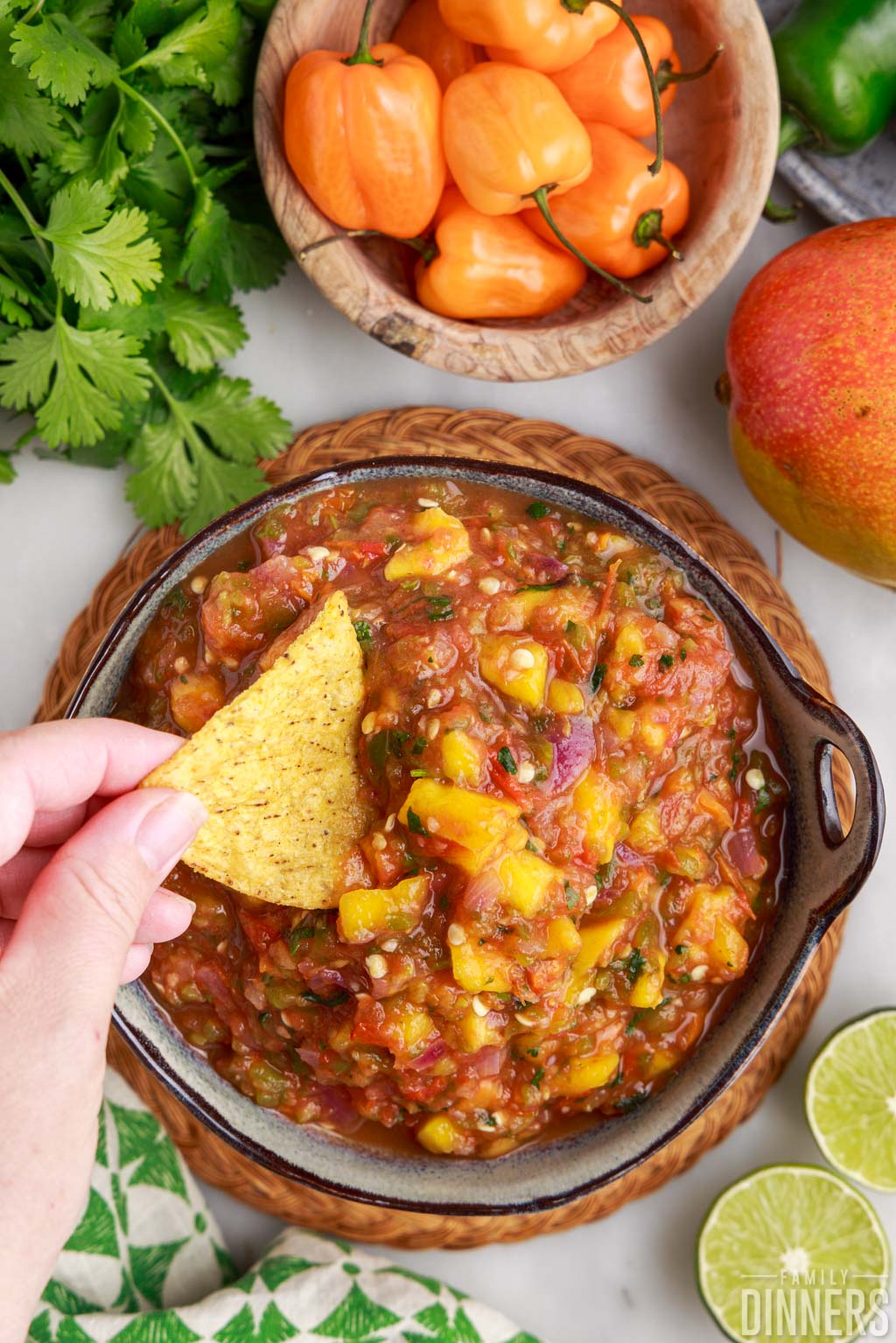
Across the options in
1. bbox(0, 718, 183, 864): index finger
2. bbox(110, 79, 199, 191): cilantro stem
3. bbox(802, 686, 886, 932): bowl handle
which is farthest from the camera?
bbox(110, 79, 199, 191): cilantro stem

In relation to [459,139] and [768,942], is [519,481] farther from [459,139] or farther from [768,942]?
[768,942]

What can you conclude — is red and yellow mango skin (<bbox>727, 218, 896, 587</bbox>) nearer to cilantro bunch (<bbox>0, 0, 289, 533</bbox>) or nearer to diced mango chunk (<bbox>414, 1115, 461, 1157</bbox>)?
cilantro bunch (<bbox>0, 0, 289, 533</bbox>)

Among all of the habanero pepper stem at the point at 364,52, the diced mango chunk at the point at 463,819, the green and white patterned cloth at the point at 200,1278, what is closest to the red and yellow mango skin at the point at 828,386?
the habanero pepper stem at the point at 364,52

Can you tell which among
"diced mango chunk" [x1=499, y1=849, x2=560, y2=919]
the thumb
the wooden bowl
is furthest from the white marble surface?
"diced mango chunk" [x1=499, y1=849, x2=560, y2=919]

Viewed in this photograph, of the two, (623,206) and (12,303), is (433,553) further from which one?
(12,303)

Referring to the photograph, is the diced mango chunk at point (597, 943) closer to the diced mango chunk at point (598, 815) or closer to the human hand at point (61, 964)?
the diced mango chunk at point (598, 815)

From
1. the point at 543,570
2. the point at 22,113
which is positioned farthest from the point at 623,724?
the point at 22,113
